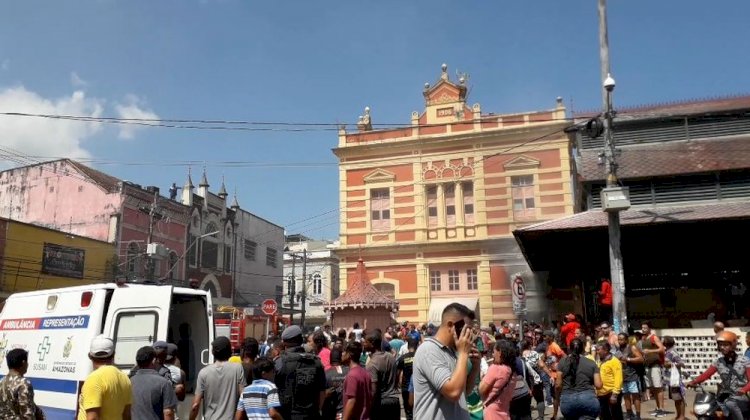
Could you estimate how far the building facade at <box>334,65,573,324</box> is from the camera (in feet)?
89.7

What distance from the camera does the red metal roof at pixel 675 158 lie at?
16359mm

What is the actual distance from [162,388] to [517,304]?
9529 mm

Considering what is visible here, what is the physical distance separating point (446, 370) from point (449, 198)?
83.5ft

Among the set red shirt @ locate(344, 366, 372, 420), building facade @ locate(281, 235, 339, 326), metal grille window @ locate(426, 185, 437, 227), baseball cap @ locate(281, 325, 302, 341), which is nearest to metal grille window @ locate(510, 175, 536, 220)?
metal grille window @ locate(426, 185, 437, 227)

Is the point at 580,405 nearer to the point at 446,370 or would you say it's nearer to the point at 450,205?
the point at 446,370

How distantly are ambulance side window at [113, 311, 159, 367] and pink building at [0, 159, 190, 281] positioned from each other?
1063 inches

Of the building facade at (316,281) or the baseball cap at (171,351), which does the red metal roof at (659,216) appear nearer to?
the baseball cap at (171,351)

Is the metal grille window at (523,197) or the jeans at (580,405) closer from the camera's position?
the jeans at (580,405)

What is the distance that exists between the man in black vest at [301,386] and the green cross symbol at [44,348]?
12.0 ft

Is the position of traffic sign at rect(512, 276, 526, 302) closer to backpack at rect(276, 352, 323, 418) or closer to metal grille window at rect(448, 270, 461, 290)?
backpack at rect(276, 352, 323, 418)

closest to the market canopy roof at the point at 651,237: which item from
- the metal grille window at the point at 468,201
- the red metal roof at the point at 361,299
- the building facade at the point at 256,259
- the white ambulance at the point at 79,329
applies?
the red metal roof at the point at 361,299

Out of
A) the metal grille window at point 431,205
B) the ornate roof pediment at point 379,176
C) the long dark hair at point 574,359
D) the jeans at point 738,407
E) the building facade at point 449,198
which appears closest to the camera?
the jeans at point 738,407

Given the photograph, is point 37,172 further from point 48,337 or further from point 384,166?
point 48,337

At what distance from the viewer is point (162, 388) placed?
17.6 feet
